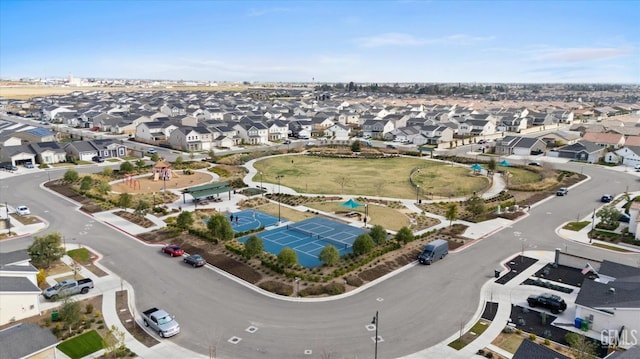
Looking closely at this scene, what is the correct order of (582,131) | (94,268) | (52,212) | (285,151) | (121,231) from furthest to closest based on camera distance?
(582,131) < (285,151) < (52,212) < (121,231) < (94,268)

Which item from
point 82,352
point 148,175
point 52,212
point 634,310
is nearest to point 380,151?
point 148,175

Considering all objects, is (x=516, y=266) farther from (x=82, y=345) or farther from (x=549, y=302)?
(x=82, y=345)

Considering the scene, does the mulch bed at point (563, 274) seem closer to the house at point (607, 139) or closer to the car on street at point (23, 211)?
the car on street at point (23, 211)

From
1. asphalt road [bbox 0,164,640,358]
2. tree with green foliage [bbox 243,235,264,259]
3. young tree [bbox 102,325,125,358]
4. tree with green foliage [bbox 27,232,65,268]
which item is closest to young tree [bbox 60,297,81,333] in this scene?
young tree [bbox 102,325,125,358]

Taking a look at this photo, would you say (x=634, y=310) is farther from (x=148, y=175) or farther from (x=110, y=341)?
(x=148, y=175)

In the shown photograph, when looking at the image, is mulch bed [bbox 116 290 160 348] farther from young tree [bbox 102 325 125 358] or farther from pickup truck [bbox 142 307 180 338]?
young tree [bbox 102 325 125 358]

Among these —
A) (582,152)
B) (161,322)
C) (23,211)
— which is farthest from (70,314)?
(582,152)

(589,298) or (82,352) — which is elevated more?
(589,298)

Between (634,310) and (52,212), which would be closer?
(634,310)
